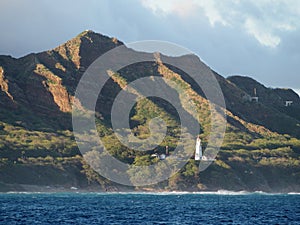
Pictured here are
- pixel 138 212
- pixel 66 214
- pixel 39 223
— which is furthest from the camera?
pixel 138 212

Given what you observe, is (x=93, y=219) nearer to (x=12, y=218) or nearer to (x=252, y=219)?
(x=12, y=218)

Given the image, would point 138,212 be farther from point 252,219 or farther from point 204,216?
point 252,219

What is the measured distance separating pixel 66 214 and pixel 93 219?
13929mm

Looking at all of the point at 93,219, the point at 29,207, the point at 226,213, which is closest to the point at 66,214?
the point at 93,219

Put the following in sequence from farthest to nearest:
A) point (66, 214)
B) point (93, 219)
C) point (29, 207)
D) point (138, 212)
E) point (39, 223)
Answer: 1. point (29, 207)
2. point (138, 212)
3. point (66, 214)
4. point (93, 219)
5. point (39, 223)

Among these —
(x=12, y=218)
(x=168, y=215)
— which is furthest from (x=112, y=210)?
(x=12, y=218)

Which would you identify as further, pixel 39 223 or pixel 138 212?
pixel 138 212

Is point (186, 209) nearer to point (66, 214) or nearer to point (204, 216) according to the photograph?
point (204, 216)

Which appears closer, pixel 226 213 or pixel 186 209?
pixel 226 213

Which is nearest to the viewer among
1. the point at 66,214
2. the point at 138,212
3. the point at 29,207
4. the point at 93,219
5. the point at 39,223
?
the point at 39,223

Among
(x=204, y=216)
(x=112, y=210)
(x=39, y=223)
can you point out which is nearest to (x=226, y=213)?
(x=204, y=216)

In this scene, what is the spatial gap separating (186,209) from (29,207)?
42200mm

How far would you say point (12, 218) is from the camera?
159 metres

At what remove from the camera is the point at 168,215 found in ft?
562
